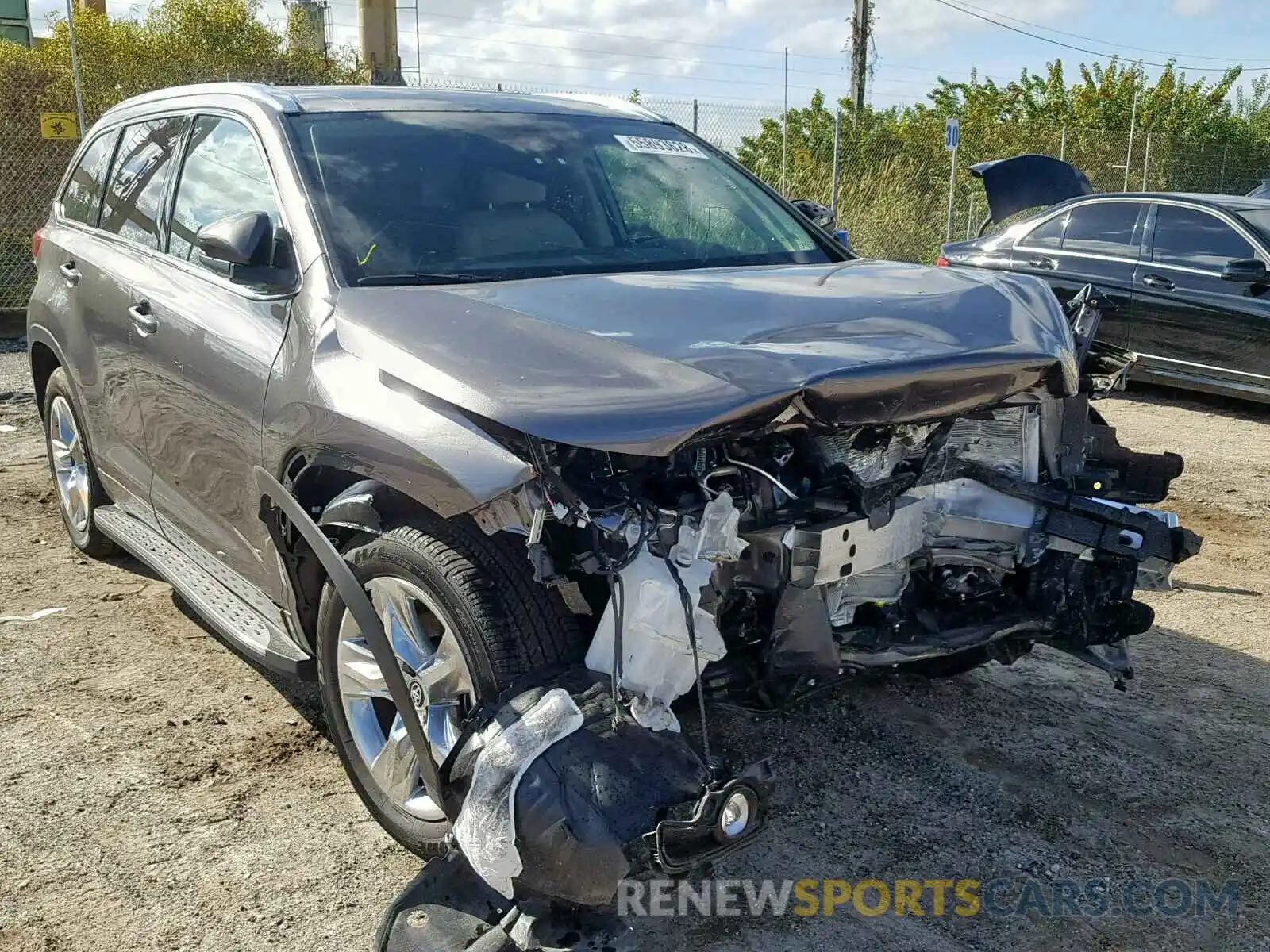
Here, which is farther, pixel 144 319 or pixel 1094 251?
pixel 1094 251

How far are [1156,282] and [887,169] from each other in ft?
27.2

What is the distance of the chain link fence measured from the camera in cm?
1209

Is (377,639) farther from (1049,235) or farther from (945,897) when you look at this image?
(1049,235)

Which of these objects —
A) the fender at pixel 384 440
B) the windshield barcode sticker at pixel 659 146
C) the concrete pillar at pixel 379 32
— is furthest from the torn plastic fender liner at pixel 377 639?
the concrete pillar at pixel 379 32

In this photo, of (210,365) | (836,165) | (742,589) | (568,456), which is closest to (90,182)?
(210,365)

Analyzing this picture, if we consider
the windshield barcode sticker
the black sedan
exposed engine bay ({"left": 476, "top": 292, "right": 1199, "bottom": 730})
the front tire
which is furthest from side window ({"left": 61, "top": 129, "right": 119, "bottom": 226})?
the black sedan

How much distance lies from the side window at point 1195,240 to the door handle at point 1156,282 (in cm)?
13

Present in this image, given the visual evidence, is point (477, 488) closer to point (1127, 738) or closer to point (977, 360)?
point (977, 360)

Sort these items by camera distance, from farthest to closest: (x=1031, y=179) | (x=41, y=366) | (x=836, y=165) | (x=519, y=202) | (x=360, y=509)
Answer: (x=836, y=165), (x=1031, y=179), (x=41, y=366), (x=519, y=202), (x=360, y=509)

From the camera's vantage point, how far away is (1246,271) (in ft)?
27.1

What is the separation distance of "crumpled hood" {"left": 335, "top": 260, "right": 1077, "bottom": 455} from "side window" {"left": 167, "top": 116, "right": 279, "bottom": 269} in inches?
29.4

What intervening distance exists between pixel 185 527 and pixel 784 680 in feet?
7.09

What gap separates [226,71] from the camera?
14.9 meters

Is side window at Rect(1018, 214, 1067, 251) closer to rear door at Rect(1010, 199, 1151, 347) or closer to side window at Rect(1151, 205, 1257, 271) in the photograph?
rear door at Rect(1010, 199, 1151, 347)
